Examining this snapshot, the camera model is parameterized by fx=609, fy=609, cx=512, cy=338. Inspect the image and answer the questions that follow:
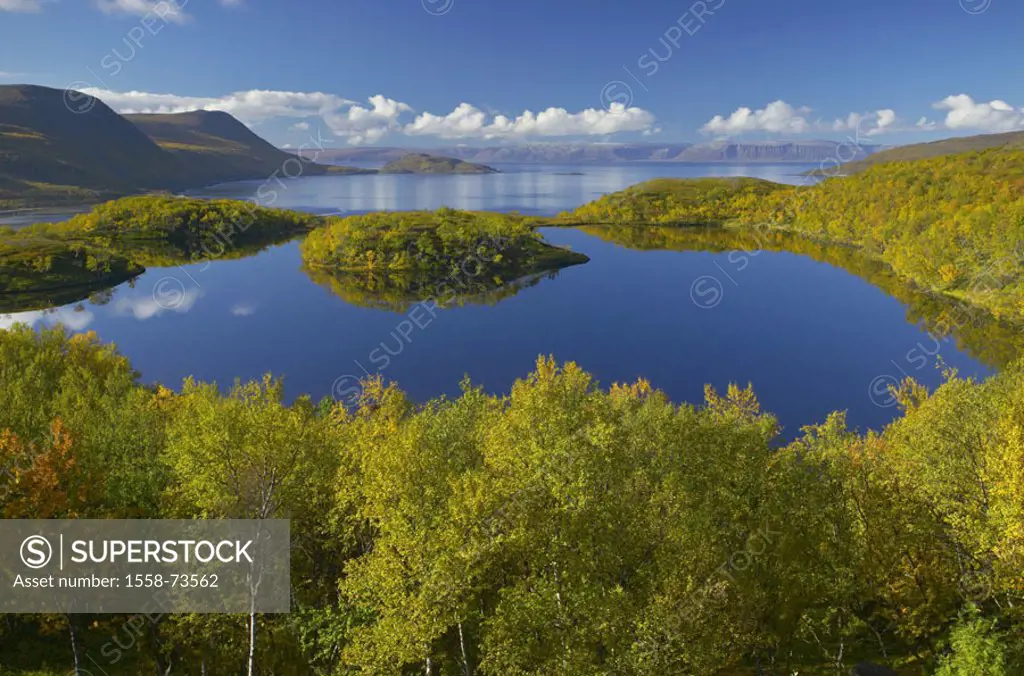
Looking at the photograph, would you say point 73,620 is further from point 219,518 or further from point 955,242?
point 955,242

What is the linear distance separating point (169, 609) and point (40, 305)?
593ft

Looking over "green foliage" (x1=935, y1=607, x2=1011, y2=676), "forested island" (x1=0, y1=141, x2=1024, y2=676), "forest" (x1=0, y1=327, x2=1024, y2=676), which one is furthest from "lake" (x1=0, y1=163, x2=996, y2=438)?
"green foliage" (x1=935, y1=607, x2=1011, y2=676)

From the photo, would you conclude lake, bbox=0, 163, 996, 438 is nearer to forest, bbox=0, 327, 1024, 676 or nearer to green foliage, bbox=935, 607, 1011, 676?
forest, bbox=0, 327, 1024, 676

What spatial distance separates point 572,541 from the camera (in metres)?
25.0

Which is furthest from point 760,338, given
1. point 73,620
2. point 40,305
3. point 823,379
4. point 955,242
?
point 40,305

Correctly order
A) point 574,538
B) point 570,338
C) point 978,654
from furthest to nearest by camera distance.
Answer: point 570,338
point 574,538
point 978,654

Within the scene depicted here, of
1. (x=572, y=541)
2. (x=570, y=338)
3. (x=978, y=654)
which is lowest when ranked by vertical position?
(x=570, y=338)

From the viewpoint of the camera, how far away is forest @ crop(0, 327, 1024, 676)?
2291 centimetres

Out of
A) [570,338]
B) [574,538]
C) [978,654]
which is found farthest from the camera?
[570,338]

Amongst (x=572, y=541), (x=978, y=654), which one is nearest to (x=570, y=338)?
(x=572, y=541)

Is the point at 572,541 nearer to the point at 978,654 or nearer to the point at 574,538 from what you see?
the point at 574,538

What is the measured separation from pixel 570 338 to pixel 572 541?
387 feet

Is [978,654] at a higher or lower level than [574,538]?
lower

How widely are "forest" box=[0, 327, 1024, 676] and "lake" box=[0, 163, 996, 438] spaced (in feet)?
210
